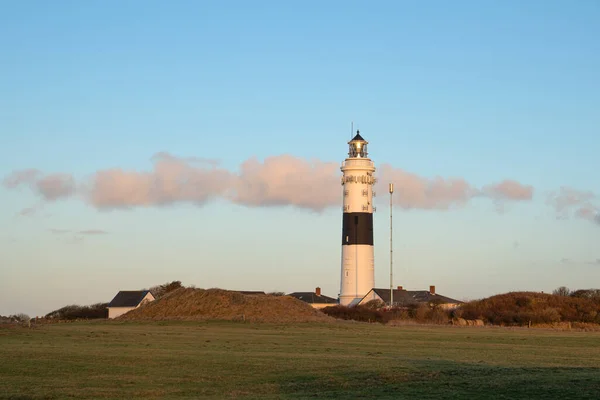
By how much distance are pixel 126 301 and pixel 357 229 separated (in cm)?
2643

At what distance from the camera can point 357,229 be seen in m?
83.4

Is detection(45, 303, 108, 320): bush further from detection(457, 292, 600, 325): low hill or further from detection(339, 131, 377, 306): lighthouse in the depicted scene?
detection(457, 292, 600, 325): low hill

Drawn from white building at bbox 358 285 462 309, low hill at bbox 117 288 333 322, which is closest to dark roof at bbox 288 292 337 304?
white building at bbox 358 285 462 309

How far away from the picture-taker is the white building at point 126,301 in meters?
92.6

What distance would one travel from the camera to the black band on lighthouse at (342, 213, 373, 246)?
8306cm

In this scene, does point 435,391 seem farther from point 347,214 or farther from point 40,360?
point 347,214

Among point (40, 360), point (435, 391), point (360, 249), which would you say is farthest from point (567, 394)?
point (360, 249)

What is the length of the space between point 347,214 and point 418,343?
39.1m

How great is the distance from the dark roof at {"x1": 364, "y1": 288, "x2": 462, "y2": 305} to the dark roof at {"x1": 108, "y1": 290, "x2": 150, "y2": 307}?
80.8ft

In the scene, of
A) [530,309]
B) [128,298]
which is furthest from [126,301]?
[530,309]

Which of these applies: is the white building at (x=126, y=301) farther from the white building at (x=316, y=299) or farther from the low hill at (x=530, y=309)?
the low hill at (x=530, y=309)

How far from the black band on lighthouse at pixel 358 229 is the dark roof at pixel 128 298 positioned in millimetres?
23659

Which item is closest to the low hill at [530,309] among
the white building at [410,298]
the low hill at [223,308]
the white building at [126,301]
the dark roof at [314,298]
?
the white building at [410,298]

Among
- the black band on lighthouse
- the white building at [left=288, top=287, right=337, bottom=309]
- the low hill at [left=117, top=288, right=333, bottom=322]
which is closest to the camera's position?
the low hill at [left=117, top=288, right=333, bottom=322]
